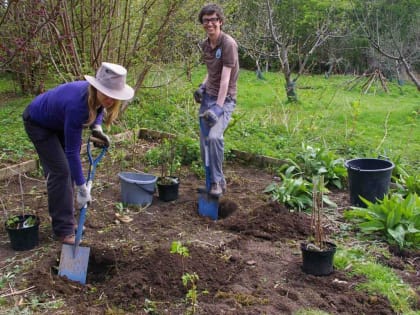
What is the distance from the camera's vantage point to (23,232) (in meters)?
4.14

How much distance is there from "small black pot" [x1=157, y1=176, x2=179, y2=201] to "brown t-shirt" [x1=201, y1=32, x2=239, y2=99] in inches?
41.0

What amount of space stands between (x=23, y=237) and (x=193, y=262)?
1.43 meters

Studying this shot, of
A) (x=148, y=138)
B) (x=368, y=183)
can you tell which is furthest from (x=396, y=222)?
(x=148, y=138)

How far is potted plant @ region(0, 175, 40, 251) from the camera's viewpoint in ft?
13.6

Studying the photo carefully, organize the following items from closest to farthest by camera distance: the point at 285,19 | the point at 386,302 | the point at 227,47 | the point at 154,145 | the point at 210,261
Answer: the point at 386,302
the point at 210,261
the point at 227,47
the point at 154,145
the point at 285,19

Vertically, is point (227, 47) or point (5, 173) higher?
point (227, 47)

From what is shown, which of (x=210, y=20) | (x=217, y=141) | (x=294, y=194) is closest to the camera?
(x=210, y=20)

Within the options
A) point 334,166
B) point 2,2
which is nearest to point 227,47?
point 334,166

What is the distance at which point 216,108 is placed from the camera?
16.8 ft

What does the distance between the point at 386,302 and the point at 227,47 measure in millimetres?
2786

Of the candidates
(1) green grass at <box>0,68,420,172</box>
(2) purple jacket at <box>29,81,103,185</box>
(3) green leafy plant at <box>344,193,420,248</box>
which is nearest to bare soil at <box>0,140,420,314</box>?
(3) green leafy plant at <box>344,193,420,248</box>

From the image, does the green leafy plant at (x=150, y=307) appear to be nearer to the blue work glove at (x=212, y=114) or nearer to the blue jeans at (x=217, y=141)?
the blue jeans at (x=217, y=141)

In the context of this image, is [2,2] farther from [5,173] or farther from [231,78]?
[231,78]

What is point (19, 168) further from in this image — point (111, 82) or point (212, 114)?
point (111, 82)
